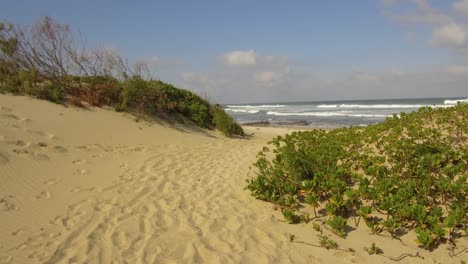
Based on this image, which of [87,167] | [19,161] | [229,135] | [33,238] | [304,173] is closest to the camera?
[33,238]

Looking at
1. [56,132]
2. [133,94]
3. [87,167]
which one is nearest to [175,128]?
[133,94]

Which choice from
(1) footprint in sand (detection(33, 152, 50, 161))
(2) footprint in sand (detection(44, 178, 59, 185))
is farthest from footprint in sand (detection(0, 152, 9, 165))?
(2) footprint in sand (detection(44, 178, 59, 185))

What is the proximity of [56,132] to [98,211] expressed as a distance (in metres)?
4.47

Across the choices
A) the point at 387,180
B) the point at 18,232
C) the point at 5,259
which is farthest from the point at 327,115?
the point at 5,259

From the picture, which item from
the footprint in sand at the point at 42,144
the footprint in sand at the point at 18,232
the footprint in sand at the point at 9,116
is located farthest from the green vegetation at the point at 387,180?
the footprint in sand at the point at 9,116

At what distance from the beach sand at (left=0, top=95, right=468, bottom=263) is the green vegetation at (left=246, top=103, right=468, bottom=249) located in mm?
240

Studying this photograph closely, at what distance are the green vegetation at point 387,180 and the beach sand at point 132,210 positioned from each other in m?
0.24

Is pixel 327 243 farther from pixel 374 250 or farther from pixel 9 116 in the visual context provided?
pixel 9 116

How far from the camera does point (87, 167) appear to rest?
675cm

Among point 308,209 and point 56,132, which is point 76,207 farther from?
point 56,132

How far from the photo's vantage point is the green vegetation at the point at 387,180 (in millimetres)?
4230

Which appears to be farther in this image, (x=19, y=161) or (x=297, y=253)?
(x=19, y=161)

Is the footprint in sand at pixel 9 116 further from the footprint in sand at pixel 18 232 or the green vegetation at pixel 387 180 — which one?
the green vegetation at pixel 387 180

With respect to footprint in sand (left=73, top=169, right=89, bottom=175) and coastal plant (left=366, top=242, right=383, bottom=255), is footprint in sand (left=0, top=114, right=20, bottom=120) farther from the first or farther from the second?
coastal plant (left=366, top=242, right=383, bottom=255)
